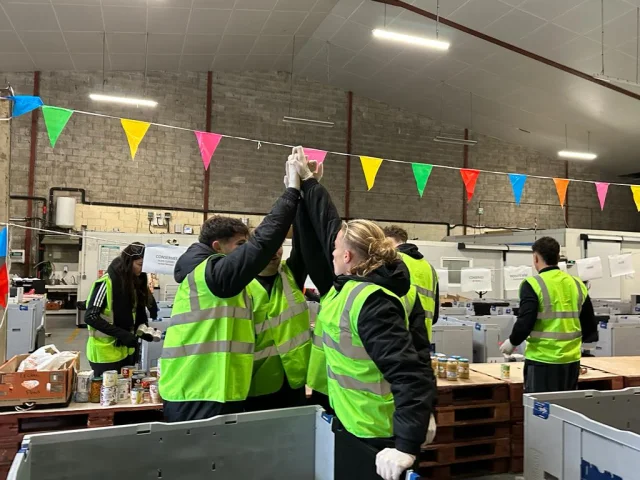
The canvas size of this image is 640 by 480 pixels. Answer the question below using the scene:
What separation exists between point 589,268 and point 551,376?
157 inches

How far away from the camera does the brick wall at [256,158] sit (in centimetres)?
1184

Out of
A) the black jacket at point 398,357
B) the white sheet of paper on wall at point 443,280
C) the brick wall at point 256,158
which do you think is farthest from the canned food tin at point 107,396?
the brick wall at point 256,158

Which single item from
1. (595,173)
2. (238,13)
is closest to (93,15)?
(238,13)

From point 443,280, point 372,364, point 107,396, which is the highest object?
point 443,280

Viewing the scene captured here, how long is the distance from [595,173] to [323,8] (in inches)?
424

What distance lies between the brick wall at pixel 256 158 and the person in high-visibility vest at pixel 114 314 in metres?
8.99

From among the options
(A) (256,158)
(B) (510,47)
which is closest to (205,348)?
(B) (510,47)

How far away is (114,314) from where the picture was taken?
3.64m

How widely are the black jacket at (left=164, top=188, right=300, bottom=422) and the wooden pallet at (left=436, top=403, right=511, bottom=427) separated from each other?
6.41 feet

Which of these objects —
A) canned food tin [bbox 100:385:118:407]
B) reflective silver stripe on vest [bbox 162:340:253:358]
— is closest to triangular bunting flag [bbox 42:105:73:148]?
canned food tin [bbox 100:385:118:407]

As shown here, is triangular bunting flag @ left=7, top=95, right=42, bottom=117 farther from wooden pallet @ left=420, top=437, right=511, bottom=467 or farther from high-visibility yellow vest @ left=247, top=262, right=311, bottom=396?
wooden pallet @ left=420, top=437, right=511, bottom=467

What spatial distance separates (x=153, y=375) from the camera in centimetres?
324

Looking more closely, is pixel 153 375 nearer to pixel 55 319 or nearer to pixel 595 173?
pixel 55 319

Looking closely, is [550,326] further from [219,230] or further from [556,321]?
[219,230]
